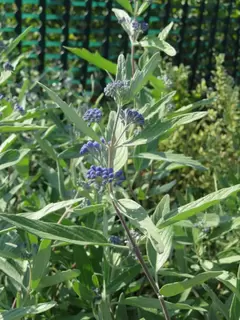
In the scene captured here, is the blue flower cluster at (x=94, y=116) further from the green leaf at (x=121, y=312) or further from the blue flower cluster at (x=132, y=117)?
the green leaf at (x=121, y=312)

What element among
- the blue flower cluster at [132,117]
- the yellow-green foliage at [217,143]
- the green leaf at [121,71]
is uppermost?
the green leaf at [121,71]

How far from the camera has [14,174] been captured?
8.46 feet

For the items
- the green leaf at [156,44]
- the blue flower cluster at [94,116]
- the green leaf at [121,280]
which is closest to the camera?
the blue flower cluster at [94,116]

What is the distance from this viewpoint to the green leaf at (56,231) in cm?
151

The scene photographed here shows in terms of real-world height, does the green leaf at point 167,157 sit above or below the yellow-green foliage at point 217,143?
above

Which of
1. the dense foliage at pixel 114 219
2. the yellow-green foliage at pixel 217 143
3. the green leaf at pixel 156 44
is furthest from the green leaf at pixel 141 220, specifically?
the yellow-green foliage at pixel 217 143

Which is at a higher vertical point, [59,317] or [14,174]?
[14,174]

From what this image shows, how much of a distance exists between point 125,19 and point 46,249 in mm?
939

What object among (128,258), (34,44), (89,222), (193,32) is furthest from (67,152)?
(193,32)

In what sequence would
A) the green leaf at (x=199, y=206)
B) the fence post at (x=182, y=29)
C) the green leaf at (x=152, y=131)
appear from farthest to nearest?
the fence post at (x=182, y=29) → the green leaf at (x=152, y=131) → the green leaf at (x=199, y=206)

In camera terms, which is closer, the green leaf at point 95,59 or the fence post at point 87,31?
the green leaf at point 95,59

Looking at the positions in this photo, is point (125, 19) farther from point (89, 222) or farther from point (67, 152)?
point (89, 222)

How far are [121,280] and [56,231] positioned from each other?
56 cm

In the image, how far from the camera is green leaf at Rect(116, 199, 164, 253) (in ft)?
4.92
